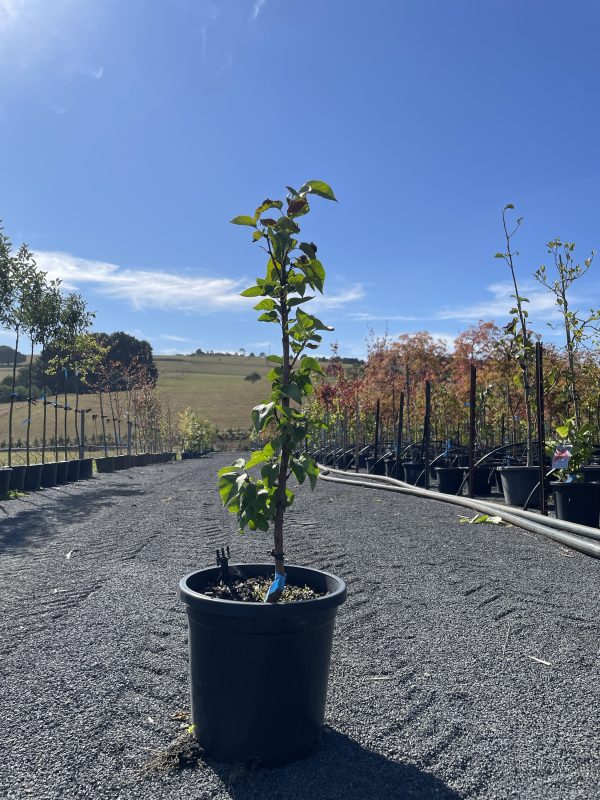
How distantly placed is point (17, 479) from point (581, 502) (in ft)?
33.8

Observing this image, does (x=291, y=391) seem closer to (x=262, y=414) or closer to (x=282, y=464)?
(x=262, y=414)

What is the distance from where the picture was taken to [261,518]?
2555 millimetres

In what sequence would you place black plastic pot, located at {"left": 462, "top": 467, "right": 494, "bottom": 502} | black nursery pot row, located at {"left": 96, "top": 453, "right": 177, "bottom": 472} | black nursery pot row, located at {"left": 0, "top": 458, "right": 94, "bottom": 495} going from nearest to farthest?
black plastic pot, located at {"left": 462, "top": 467, "right": 494, "bottom": 502}
black nursery pot row, located at {"left": 0, "top": 458, "right": 94, "bottom": 495}
black nursery pot row, located at {"left": 96, "top": 453, "right": 177, "bottom": 472}

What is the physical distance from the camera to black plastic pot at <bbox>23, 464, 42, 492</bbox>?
13.2m

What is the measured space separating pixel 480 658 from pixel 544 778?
3.57 feet

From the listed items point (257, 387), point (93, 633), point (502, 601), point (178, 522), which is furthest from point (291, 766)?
point (257, 387)

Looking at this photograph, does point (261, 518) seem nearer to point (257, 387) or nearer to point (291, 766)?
point (291, 766)

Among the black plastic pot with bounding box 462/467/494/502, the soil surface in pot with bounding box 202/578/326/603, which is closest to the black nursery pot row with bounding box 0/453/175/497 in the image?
the black plastic pot with bounding box 462/467/494/502

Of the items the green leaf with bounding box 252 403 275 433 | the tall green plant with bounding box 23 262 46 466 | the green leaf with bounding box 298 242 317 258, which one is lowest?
the green leaf with bounding box 252 403 275 433

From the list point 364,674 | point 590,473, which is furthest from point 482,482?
point 364,674

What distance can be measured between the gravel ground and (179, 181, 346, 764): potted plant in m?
0.12

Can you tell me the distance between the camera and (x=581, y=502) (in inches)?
275

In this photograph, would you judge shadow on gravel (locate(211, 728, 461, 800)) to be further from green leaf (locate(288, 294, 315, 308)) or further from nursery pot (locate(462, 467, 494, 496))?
nursery pot (locate(462, 467, 494, 496))

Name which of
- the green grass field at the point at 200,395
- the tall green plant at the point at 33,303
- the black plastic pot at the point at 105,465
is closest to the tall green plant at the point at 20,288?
the tall green plant at the point at 33,303
